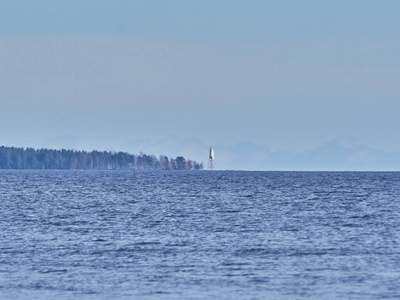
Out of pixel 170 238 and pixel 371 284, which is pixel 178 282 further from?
pixel 170 238

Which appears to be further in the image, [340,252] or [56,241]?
[56,241]

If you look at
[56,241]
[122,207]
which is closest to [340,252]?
[56,241]

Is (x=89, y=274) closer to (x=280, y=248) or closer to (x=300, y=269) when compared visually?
(x=300, y=269)

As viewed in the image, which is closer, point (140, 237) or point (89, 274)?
point (89, 274)

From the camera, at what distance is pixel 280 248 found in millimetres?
41594

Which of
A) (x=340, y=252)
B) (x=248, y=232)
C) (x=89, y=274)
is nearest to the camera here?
(x=89, y=274)

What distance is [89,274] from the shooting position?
33062mm

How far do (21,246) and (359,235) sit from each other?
1962cm

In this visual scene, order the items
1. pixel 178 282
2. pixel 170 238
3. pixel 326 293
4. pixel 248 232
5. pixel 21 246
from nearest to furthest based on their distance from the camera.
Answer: pixel 326 293 < pixel 178 282 < pixel 21 246 < pixel 170 238 < pixel 248 232

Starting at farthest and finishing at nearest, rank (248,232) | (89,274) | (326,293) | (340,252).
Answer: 1. (248,232)
2. (340,252)
3. (89,274)
4. (326,293)

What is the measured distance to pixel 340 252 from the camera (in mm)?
39594

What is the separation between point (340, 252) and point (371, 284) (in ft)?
30.8

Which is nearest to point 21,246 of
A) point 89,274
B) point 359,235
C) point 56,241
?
point 56,241

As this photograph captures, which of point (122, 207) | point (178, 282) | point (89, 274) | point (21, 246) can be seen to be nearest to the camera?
point (178, 282)
